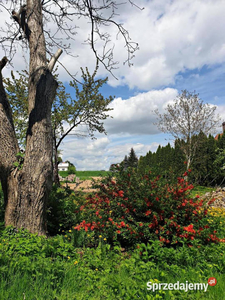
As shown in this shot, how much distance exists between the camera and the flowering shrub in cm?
385

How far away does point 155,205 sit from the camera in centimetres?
411

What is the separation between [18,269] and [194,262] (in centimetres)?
239

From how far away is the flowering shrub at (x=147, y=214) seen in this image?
385 centimetres

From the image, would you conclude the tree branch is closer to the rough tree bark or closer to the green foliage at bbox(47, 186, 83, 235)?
the rough tree bark

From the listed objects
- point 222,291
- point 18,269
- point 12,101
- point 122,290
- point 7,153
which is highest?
point 12,101

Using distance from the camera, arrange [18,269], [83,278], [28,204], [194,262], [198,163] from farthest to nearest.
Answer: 1. [198,163]
2. [28,204]
3. [194,262]
4. [83,278]
5. [18,269]

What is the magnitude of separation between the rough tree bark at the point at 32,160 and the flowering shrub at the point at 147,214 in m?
0.89

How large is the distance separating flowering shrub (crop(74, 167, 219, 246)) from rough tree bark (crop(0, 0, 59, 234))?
893 millimetres

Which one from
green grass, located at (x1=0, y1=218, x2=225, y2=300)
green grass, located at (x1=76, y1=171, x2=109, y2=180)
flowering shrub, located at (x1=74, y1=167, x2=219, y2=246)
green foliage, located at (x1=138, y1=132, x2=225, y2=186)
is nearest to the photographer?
green grass, located at (x1=0, y1=218, x2=225, y2=300)

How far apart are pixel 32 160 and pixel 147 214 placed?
230 cm

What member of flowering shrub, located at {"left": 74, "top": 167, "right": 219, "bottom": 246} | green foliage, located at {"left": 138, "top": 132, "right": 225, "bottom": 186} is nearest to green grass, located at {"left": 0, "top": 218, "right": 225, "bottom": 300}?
flowering shrub, located at {"left": 74, "top": 167, "right": 219, "bottom": 246}

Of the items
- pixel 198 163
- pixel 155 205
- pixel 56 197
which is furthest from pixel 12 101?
pixel 198 163

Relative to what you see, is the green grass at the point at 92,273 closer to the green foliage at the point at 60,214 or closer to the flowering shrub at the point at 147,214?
the flowering shrub at the point at 147,214

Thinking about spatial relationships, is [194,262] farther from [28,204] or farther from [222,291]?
[28,204]
